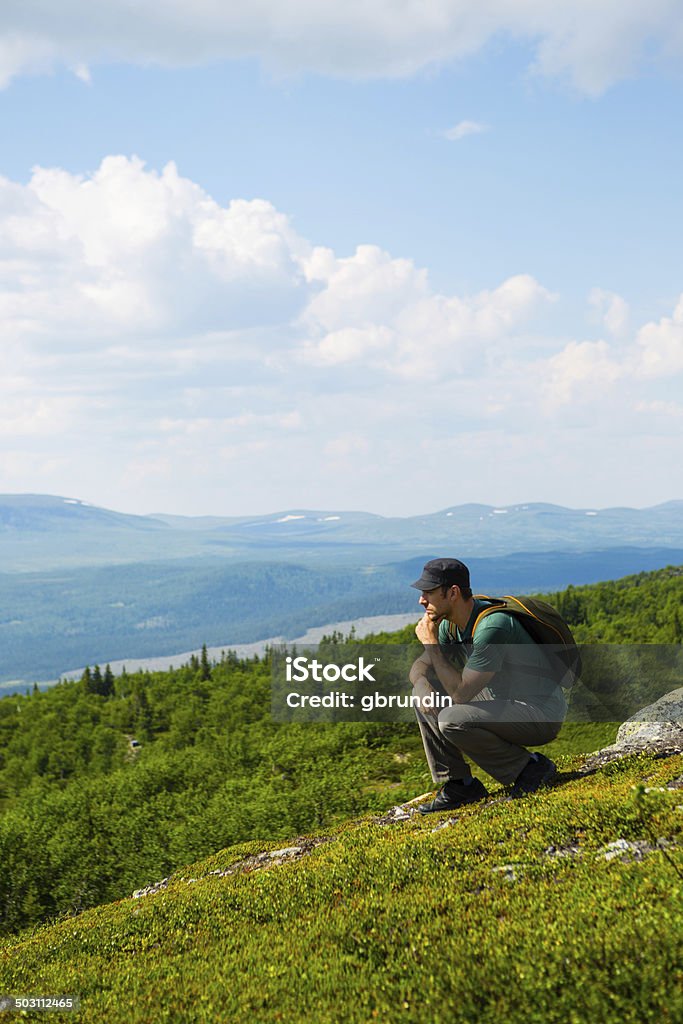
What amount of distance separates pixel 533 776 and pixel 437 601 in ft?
14.9

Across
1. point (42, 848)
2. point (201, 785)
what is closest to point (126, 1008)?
point (42, 848)

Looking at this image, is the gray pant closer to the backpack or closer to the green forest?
the backpack

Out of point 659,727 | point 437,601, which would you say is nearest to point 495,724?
point 437,601

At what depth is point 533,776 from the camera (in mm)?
14039

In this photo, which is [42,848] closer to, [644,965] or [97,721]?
[644,965]

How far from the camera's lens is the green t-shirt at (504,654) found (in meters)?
11.8

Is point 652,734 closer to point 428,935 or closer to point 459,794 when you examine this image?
point 459,794

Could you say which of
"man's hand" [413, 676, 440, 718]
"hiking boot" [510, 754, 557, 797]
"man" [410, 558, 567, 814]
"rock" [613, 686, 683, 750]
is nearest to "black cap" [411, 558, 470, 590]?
"man" [410, 558, 567, 814]

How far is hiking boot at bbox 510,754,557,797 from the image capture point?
13750 mm

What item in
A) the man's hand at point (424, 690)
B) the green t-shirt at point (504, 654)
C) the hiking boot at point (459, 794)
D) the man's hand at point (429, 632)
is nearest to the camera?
the green t-shirt at point (504, 654)

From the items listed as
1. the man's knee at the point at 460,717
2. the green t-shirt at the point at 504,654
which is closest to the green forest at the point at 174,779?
the man's knee at the point at 460,717

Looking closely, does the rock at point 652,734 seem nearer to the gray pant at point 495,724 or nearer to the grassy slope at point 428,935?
the grassy slope at point 428,935

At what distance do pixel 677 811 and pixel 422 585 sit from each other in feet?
15.8

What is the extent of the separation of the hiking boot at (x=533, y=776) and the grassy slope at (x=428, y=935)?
0.48 m
